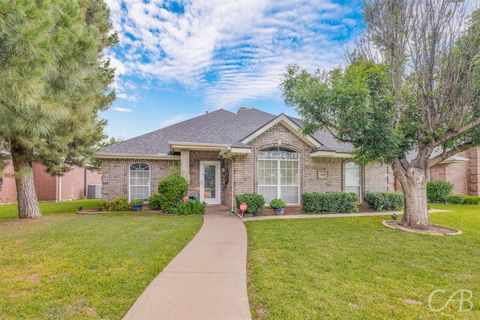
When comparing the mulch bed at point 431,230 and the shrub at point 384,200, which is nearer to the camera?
the mulch bed at point 431,230

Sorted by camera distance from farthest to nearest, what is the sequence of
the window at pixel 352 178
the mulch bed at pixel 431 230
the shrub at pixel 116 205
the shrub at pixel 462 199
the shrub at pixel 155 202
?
the shrub at pixel 462 199 → the window at pixel 352 178 → the shrub at pixel 116 205 → the shrub at pixel 155 202 → the mulch bed at pixel 431 230

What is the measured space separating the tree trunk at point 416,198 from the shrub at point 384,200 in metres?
4.23

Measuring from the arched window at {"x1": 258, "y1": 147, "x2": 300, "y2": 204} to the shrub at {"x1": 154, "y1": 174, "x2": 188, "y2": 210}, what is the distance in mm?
3590

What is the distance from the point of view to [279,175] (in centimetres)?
1248

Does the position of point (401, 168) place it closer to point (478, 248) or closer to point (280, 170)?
point (478, 248)

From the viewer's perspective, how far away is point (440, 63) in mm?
7602

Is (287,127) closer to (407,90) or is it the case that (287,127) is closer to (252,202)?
(252,202)

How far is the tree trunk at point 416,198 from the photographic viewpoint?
8.48 meters

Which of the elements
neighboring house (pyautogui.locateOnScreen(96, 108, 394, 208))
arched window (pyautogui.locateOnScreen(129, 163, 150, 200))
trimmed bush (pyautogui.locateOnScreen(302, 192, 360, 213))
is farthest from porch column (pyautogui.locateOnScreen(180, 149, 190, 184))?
trimmed bush (pyautogui.locateOnScreen(302, 192, 360, 213))

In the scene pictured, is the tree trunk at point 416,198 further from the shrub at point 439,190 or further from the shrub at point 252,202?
the shrub at point 439,190

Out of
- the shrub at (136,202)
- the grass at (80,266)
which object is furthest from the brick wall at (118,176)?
the grass at (80,266)

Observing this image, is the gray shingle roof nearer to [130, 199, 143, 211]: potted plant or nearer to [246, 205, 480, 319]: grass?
[130, 199, 143, 211]: potted plant

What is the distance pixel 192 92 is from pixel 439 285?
1942 cm

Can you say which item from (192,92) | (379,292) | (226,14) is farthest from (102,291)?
(192,92)
